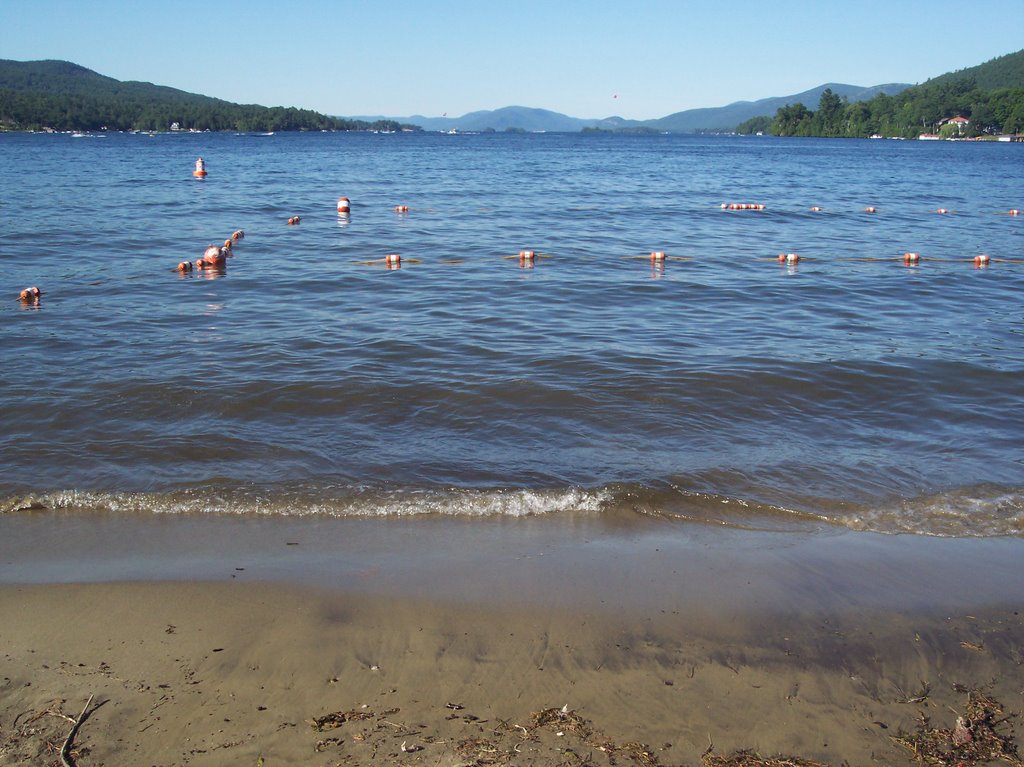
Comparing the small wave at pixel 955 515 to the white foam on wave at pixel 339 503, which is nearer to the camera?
the small wave at pixel 955 515

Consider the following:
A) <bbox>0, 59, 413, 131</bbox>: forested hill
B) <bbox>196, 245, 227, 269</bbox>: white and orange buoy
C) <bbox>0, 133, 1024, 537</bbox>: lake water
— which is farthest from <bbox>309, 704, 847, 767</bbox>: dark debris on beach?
<bbox>0, 59, 413, 131</bbox>: forested hill

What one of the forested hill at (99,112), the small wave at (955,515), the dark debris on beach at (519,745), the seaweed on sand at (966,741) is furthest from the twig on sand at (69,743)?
the forested hill at (99,112)

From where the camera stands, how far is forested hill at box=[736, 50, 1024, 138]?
14850 centimetres

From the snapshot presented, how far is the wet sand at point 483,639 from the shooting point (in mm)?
3785

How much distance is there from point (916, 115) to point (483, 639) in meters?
189

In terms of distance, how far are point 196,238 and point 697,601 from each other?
1872 centimetres

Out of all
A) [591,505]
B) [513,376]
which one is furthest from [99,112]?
[591,505]

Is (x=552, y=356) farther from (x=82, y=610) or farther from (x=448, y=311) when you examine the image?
(x=82, y=610)

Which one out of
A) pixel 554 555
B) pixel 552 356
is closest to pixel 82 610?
pixel 554 555

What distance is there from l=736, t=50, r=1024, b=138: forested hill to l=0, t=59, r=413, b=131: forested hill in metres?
110

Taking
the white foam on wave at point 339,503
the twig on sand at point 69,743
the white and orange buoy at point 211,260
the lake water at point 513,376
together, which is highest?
the white and orange buoy at point 211,260

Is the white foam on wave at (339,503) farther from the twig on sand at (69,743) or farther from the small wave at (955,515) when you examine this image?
the twig on sand at (69,743)

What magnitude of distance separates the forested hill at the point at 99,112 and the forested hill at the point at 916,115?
11010cm

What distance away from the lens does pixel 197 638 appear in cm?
454
